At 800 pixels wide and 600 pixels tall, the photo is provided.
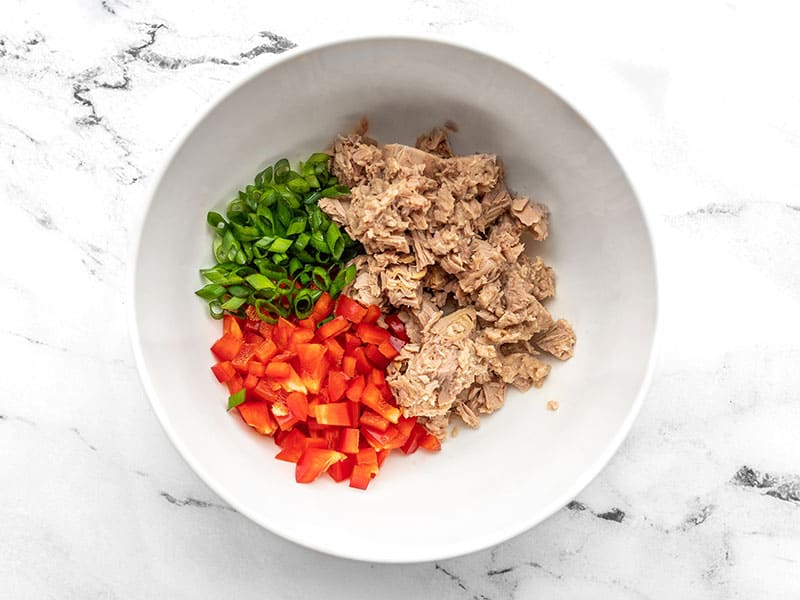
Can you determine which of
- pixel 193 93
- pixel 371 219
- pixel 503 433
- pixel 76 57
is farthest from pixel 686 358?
pixel 76 57

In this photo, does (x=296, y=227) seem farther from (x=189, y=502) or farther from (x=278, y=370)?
(x=189, y=502)

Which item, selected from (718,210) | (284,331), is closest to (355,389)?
(284,331)

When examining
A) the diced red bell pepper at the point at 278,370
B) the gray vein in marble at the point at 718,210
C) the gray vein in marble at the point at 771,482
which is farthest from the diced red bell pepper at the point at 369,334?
the gray vein in marble at the point at 771,482

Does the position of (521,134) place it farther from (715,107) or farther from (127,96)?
(127,96)

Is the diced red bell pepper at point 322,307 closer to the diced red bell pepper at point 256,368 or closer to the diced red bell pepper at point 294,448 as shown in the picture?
the diced red bell pepper at point 256,368

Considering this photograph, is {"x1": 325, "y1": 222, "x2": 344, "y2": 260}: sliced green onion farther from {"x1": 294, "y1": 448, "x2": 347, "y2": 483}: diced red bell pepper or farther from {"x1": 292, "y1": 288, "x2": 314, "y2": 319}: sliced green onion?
{"x1": 294, "y1": 448, "x2": 347, "y2": 483}: diced red bell pepper

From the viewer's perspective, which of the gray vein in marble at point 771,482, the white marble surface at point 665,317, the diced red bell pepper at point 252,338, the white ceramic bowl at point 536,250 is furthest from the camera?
the gray vein in marble at point 771,482
